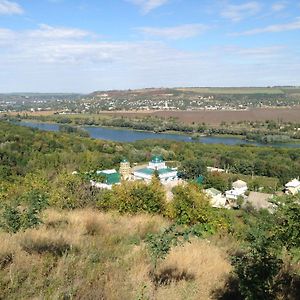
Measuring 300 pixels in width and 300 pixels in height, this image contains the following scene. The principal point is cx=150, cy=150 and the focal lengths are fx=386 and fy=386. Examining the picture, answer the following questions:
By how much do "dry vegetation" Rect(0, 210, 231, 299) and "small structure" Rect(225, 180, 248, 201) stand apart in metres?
26.5

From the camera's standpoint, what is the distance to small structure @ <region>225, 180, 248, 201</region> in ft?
101

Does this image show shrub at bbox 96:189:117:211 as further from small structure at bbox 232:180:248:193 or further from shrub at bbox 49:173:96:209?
small structure at bbox 232:180:248:193

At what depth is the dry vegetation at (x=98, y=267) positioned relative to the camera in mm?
2857

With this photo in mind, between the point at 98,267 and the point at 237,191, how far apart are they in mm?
29654

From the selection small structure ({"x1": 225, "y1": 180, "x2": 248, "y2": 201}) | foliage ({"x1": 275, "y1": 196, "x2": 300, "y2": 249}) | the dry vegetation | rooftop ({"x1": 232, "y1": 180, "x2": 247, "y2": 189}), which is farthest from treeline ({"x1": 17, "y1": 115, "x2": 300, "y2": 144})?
foliage ({"x1": 275, "y1": 196, "x2": 300, "y2": 249})

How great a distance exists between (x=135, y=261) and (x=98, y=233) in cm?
126

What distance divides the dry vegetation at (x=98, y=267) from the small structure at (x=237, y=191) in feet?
87.0

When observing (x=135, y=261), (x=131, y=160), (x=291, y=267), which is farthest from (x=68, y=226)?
(x=131, y=160)

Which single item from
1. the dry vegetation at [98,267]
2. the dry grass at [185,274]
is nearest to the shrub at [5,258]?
the dry vegetation at [98,267]

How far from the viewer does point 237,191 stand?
31.9 meters

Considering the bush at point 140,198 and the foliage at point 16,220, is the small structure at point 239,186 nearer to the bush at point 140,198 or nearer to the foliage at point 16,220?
the bush at point 140,198

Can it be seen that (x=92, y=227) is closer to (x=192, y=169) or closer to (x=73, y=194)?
(x=73, y=194)

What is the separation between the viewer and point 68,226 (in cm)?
502

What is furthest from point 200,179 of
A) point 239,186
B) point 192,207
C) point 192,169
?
point 192,207
